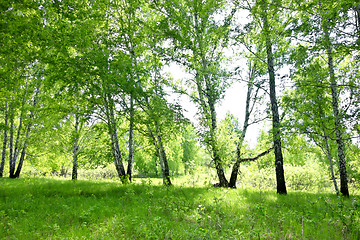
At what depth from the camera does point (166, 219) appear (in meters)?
5.03

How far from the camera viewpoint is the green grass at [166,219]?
161 inches

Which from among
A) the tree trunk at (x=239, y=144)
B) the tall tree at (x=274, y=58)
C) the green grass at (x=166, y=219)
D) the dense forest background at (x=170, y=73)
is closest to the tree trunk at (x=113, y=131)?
the dense forest background at (x=170, y=73)

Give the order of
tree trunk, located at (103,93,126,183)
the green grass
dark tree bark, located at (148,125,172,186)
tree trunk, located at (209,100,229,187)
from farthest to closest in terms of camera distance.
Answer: dark tree bark, located at (148,125,172,186)
tree trunk, located at (209,100,229,187)
tree trunk, located at (103,93,126,183)
the green grass

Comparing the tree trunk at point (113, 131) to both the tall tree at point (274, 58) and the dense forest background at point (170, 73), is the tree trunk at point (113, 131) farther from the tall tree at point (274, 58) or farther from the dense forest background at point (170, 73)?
the tall tree at point (274, 58)

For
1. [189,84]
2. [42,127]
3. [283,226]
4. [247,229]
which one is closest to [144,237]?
[247,229]

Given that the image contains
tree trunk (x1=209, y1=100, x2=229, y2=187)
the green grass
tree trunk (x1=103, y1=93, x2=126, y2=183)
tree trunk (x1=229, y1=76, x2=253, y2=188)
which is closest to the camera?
the green grass

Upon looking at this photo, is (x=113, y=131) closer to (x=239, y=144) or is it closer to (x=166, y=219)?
(x=166, y=219)

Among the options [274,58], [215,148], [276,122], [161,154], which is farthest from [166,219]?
[274,58]

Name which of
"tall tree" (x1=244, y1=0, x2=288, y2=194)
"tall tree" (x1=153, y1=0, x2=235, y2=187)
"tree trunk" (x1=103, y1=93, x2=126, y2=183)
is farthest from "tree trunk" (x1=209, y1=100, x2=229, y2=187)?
"tree trunk" (x1=103, y1=93, x2=126, y2=183)

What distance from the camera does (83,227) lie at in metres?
4.59

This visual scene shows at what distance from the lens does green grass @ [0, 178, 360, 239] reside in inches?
161

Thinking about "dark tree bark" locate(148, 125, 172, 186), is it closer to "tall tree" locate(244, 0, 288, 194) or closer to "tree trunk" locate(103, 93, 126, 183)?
"tree trunk" locate(103, 93, 126, 183)

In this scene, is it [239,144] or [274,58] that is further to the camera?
[239,144]

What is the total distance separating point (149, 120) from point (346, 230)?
7335 mm
